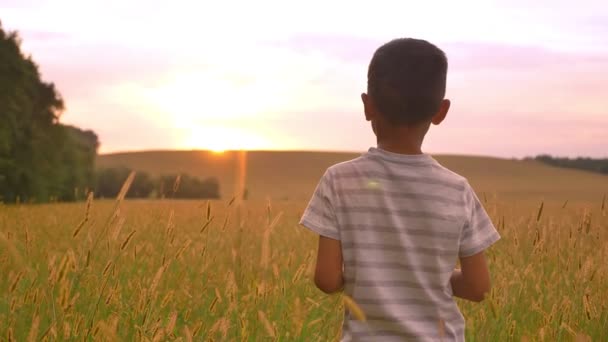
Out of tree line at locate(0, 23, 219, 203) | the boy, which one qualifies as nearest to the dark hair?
the boy

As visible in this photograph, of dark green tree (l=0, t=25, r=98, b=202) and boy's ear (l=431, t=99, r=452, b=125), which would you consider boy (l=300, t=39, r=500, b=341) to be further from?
dark green tree (l=0, t=25, r=98, b=202)

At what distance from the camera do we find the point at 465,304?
12.7 feet

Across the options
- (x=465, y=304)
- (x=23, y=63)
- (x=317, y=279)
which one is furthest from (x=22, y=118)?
(x=317, y=279)

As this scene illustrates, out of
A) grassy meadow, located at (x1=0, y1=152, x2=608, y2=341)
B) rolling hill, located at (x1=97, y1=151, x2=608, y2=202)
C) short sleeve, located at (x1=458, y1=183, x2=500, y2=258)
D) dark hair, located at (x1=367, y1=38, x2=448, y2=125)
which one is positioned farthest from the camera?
rolling hill, located at (x1=97, y1=151, x2=608, y2=202)

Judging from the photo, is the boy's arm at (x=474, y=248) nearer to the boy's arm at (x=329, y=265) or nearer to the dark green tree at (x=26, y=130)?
the boy's arm at (x=329, y=265)

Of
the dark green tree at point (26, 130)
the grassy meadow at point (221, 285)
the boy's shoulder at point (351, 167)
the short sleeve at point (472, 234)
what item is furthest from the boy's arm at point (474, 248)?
the dark green tree at point (26, 130)

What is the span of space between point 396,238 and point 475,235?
0.25 metres

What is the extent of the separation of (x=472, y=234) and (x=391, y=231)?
0.25m

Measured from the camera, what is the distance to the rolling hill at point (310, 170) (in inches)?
1740

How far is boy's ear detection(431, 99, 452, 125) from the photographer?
6.32ft

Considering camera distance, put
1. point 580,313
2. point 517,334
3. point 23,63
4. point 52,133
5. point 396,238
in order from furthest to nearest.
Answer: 1. point 52,133
2. point 23,63
3. point 580,313
4. point 517,334
5. point 396,238

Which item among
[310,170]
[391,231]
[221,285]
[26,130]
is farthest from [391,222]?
[310,170]

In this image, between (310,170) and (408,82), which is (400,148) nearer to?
(408,82)

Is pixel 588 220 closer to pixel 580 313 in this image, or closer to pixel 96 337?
pixel 580 313
